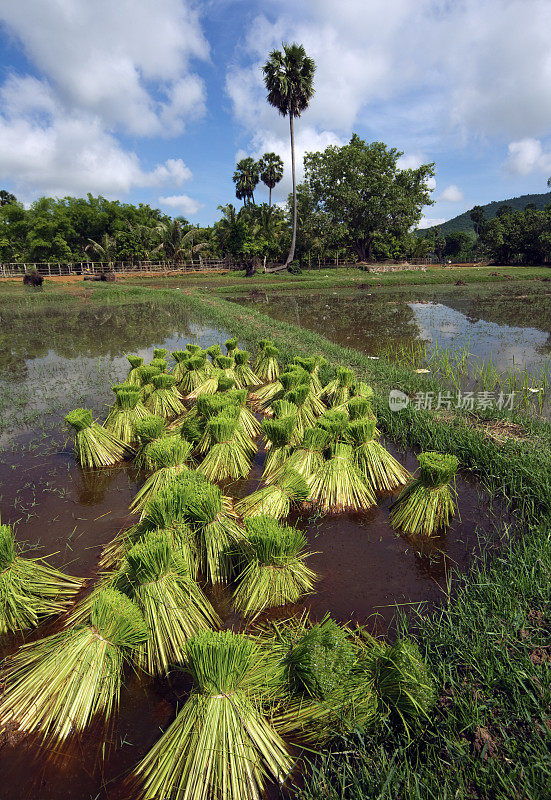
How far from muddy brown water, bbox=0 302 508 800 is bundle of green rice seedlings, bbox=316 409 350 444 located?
916 mm

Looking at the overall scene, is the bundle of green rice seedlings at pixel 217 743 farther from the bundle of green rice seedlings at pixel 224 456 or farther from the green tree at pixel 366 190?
the green tree at pixel 366 190

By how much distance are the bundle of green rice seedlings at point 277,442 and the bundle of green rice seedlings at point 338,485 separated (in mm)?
529

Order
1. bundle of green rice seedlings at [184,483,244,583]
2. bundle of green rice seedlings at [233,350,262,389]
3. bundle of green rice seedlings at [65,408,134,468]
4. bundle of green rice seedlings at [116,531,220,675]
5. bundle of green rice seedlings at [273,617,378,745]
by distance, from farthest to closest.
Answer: bundle of green rice seedlings at [233,350,262,389] < bundle of green rice seedlings at [65,408,134,468] < bundle of green rice seedlings at [184,483,244,583] < bundle of green rice seedlings at [116,531,220,675] < bundle of green rice seedlings at [273,617,378,745]

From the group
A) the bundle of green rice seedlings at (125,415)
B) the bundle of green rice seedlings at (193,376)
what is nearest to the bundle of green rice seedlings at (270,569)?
the bundle of green rice seedlings at (125,415)

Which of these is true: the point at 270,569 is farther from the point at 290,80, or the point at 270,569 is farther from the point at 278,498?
the point at 290,80

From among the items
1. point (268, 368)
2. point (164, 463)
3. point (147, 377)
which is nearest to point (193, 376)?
point (147, 377)

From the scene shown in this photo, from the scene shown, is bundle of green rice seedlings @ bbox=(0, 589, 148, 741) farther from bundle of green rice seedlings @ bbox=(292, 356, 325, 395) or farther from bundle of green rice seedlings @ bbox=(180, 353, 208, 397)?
bundle of green rice seedlings @ bbox=(180, 353, 208, 397)

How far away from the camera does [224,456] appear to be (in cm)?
473

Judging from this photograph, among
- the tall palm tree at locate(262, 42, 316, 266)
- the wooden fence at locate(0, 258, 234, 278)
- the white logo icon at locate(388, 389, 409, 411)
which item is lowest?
the white logo icon at locate(388, 389, 409, 411)

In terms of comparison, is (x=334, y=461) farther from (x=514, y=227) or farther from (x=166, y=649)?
(x=514, y=227)

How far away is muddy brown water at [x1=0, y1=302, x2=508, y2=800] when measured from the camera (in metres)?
2.04

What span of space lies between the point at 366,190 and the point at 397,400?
47.2m

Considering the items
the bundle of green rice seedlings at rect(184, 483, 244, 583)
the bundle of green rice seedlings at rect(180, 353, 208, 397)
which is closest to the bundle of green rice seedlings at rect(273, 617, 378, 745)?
the bundle of green rice seedlings at rect(184, 483, 244, 583)

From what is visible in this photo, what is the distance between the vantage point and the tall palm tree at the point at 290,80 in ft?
112
